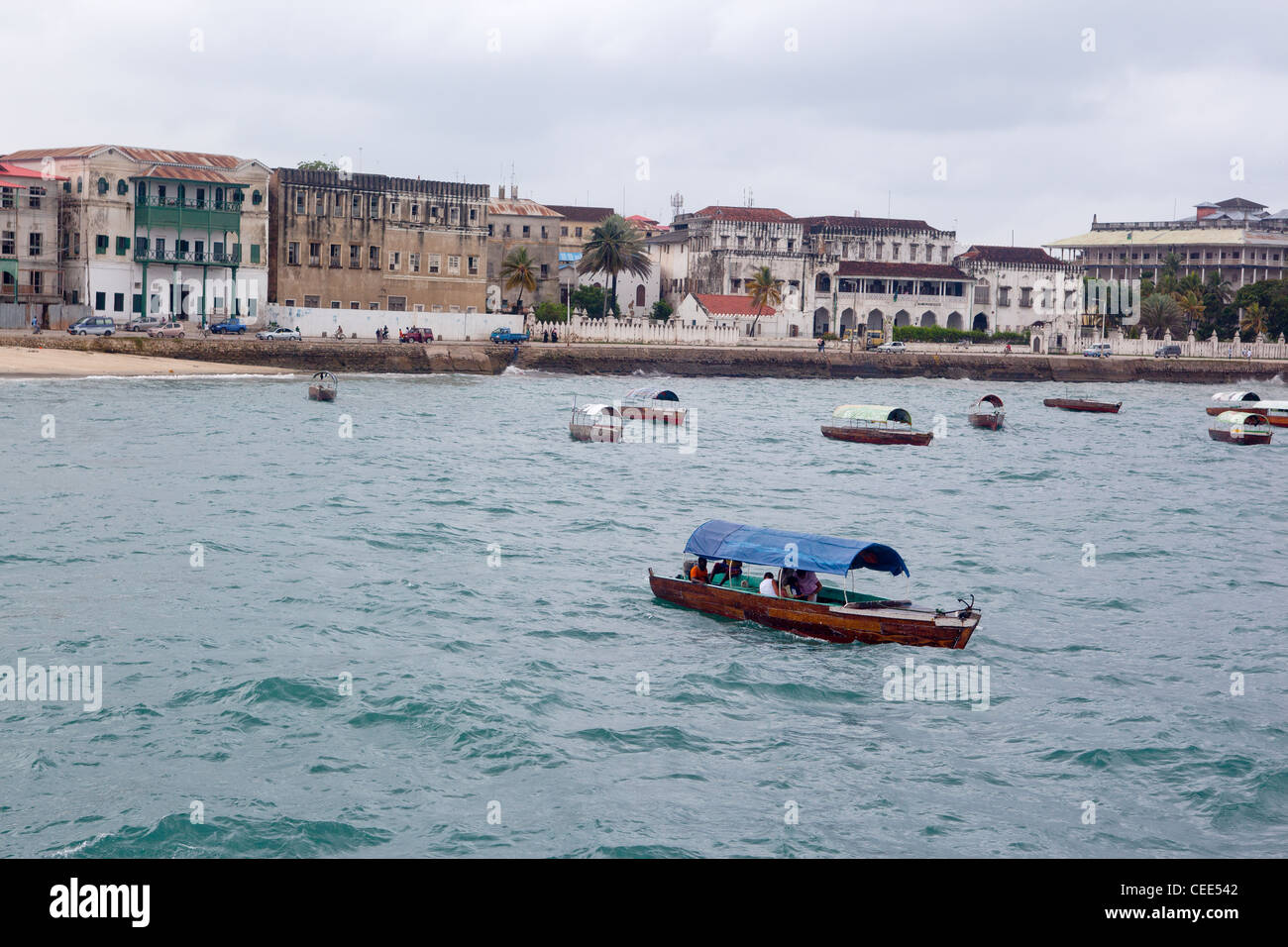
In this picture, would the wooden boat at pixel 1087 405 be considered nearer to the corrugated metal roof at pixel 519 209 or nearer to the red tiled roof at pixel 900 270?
the red tiled roof at pixel 900 270

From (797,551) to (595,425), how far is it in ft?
107

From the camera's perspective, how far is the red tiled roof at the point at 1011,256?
11781cm

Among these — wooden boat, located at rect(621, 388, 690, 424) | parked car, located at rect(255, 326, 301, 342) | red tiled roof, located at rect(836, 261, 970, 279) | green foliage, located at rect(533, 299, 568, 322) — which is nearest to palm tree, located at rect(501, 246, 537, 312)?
green foliage, located at rect(533, 299, 568, 322)

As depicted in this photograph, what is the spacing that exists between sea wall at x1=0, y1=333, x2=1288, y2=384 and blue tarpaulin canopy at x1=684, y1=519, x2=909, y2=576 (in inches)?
2230

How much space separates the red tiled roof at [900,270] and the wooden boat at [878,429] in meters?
55.9

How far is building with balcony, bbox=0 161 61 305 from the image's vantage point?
74188 millimetres

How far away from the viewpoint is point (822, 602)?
22188 mm

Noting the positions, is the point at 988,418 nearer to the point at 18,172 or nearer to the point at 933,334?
the point at 933,334

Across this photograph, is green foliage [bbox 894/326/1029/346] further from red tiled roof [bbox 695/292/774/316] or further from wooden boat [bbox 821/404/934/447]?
wooden boat [bbox 821/404/934/447]

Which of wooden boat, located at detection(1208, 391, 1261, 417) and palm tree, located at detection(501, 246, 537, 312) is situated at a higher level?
palm tree, located at detection(501, 246, 537, 312)

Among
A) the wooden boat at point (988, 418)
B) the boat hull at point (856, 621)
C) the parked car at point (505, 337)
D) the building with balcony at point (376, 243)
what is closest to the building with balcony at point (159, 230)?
the building with balcony at point (376, 243)

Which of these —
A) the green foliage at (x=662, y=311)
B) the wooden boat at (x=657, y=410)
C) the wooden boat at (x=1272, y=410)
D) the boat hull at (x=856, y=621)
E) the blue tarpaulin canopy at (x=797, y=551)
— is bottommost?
the boat hull at (x=856, y=621)
